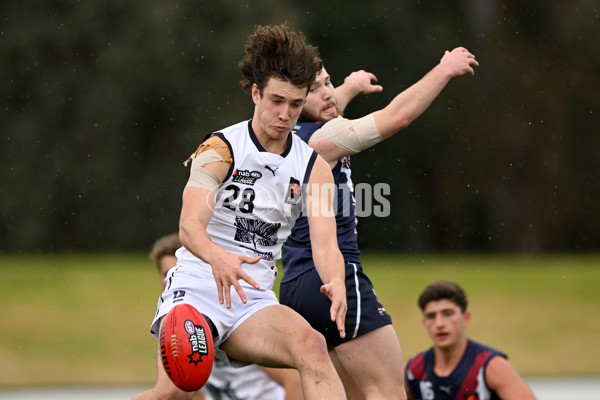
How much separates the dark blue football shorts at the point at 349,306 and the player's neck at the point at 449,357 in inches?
69.5

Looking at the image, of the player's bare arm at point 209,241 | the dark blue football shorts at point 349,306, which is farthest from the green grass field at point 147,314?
the player's bare arm at point 209,241

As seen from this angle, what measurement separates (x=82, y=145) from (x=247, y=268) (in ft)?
69.2

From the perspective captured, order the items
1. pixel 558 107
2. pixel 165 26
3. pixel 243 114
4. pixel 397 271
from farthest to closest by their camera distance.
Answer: pixel 558 107 → pixel 165 26 → pixel 243 114 → pixel 397 271

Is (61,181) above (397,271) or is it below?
above

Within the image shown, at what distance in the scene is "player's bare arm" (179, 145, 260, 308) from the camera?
434 cm

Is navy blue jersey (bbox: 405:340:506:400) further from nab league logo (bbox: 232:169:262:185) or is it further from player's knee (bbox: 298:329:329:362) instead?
nab league logo (bbox: 232:169:262:185)

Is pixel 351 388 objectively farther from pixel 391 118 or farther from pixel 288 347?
pixel 391 118

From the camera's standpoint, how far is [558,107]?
26.0 m

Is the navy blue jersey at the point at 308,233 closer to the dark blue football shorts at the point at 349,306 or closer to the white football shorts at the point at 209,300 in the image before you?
the dark blue football shorts at the point at 349,306

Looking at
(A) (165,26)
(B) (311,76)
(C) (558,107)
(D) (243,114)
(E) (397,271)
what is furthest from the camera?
(C) (558,107)

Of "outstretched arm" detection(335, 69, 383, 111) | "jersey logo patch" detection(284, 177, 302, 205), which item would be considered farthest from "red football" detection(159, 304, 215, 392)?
"outstretched arm" detection(335, 69, 383, 111)

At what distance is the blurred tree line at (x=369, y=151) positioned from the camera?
80.4ft

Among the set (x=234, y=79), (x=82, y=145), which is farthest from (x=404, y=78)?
(x=82, y=145)

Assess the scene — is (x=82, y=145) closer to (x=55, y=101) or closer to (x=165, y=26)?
(x=55, y=101)
